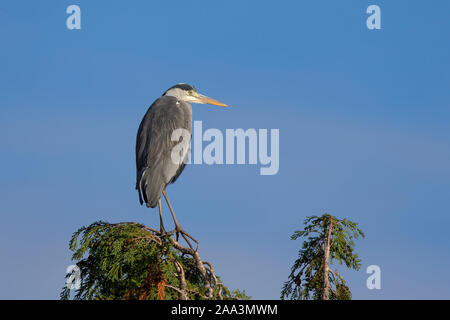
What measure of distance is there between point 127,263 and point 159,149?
340cm

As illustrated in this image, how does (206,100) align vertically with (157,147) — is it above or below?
above

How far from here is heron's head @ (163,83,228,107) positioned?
39.8 ft

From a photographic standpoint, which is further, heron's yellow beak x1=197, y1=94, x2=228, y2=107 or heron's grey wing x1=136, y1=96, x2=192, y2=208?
heron's yellow beak x1=197, y1=94, x2=228, y2=107

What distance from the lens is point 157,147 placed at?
987 cm

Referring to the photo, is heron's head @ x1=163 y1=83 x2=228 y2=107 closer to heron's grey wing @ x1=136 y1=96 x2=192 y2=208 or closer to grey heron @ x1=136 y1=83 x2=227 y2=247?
grey heron @ x1=136 y1=83 x2=227 y2=247

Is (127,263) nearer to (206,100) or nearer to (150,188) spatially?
(150,188)

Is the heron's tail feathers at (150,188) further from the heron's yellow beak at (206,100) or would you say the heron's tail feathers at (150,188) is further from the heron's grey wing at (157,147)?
the heron's yellow beak at (206,100)

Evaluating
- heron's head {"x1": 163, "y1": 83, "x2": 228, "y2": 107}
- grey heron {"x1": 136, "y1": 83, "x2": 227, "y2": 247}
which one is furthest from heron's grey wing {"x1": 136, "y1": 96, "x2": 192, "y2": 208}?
heron's head {"x1": 163, "y1": 83, "x2": 228, "y2": 107}

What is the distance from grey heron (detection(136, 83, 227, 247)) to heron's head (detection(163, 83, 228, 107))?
2.49 ft

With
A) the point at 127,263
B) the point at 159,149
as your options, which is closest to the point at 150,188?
the point at 159,149

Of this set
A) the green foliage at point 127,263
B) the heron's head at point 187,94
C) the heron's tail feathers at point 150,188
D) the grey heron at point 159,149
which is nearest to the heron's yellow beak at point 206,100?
the heron's head at point 187,94
